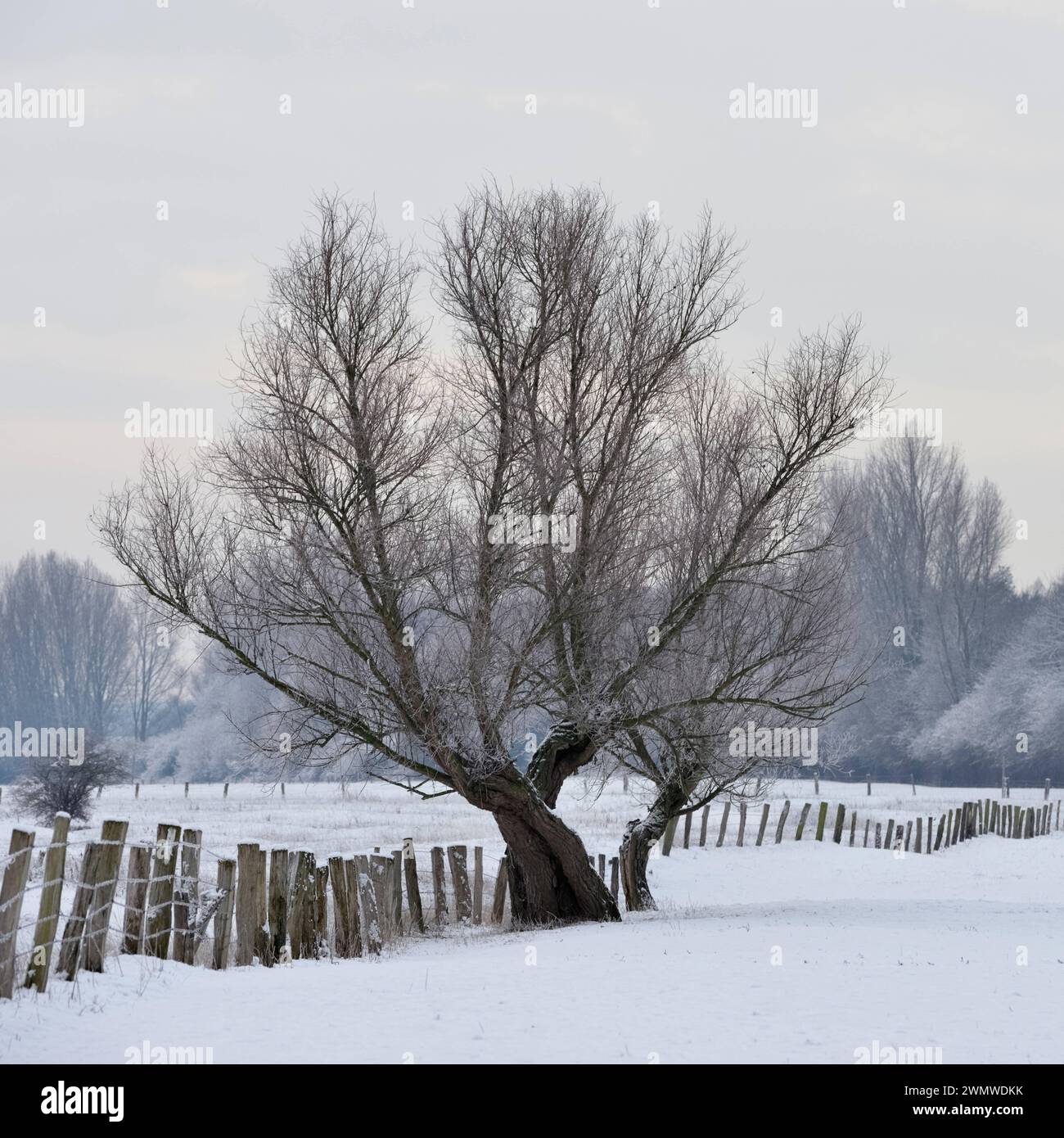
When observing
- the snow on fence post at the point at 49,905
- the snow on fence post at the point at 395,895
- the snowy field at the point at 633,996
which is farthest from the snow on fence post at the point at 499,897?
the snow on fence post at the point at 49,905

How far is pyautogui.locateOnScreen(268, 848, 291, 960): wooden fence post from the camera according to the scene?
1159 cm

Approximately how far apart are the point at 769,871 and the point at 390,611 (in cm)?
1505

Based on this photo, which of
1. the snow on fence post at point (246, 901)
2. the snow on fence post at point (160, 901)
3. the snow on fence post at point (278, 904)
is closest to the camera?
the snow on fence post at point (160, 901)

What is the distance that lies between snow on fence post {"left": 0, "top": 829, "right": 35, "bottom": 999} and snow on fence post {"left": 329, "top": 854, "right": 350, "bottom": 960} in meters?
4.63

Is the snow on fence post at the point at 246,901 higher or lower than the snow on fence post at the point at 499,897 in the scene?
higher

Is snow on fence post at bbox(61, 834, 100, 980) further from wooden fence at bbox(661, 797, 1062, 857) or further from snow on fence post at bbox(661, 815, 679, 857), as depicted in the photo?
snow on fence post at bbox(661, 815, 679, 857)

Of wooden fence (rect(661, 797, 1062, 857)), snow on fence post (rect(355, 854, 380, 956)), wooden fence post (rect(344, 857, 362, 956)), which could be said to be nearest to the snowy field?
snow on fence post (rect(355, 854, 380, 956))

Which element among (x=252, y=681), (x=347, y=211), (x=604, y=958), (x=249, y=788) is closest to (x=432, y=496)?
(x=347, y=211)

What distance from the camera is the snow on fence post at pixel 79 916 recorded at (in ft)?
29.3

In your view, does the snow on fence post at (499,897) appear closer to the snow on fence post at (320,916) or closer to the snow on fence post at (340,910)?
the snow on fence post at (340,910)

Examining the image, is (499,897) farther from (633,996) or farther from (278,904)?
(633,996)

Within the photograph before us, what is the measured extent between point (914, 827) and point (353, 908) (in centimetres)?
2675

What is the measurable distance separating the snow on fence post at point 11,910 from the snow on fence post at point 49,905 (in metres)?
0.23

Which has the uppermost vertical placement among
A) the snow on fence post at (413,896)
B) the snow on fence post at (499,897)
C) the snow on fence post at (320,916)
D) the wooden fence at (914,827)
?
the snow on fence post at (320,916)
